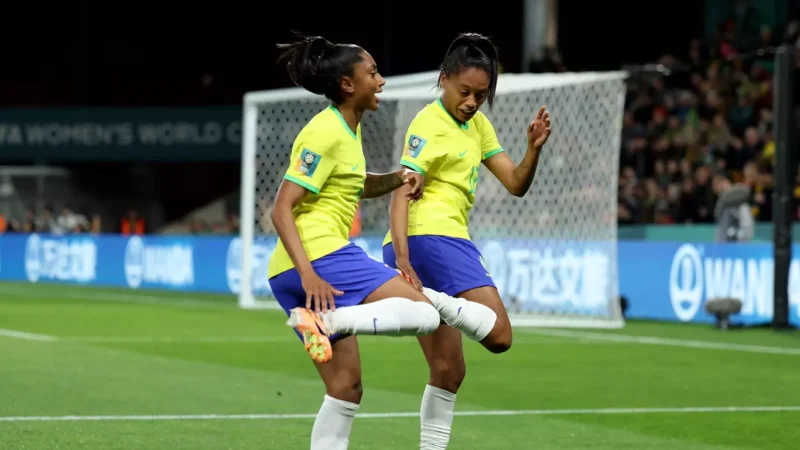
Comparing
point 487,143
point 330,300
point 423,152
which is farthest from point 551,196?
point 330,300

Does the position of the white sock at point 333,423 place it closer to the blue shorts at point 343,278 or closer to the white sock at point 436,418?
the blue shorts at point 343,278

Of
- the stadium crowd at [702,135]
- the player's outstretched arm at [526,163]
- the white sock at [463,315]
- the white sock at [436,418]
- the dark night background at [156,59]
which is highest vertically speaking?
the dark night background at [156,59]

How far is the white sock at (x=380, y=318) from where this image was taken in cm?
Answer: 518

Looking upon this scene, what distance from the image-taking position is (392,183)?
19.6 feet

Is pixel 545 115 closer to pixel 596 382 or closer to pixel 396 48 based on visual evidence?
pixel 596 382

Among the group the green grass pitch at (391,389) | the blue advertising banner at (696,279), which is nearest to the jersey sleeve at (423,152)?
the green grass pitch at (391,389)

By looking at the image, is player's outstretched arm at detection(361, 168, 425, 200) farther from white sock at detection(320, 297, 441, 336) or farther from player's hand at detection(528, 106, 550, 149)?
white sock at detection(320, 297, 441, 336)

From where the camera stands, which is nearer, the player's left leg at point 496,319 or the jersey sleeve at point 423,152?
the player's left leg at point 496,319

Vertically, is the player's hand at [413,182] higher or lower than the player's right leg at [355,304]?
higher

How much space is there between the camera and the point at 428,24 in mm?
37094

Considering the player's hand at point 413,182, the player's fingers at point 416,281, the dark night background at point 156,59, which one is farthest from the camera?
the dark night background at point 156,59

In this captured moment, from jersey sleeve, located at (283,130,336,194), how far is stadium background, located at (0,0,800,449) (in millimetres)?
2701

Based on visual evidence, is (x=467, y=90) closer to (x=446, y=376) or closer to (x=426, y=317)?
(x=446, y=376)

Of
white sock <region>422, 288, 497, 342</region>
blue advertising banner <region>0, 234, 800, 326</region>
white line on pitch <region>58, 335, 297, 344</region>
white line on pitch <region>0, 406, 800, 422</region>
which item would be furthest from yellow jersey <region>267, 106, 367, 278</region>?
blue advertising banner <region>0, 234, 800, 326</region>
